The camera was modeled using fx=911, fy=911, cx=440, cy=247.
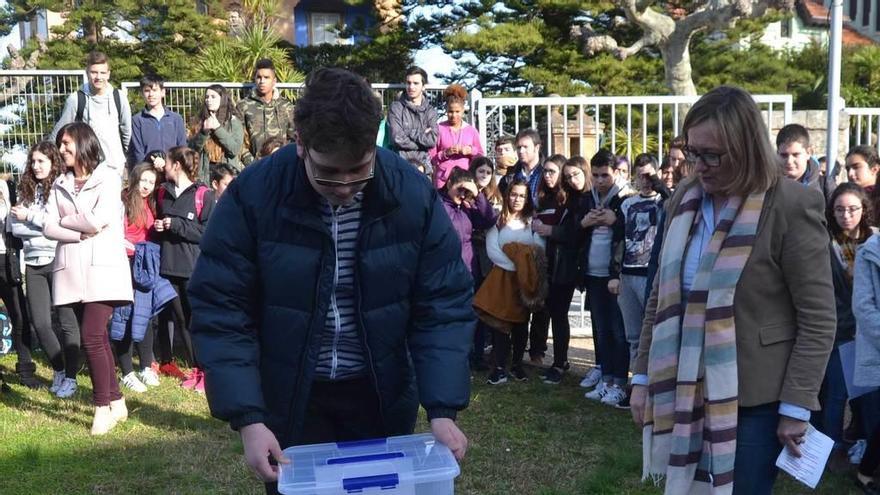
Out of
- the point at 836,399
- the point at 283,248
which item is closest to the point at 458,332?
the point at 283,248

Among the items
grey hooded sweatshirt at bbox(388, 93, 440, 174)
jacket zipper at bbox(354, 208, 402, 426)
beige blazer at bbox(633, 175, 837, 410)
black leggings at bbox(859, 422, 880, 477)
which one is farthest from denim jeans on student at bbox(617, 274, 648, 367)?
jacket zipper at bbox(354, 208, 402, 426)

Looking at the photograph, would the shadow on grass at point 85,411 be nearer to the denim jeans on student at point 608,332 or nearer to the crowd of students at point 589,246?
the crowd of students at point 589,246

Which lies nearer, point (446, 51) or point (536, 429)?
point (536, 429)

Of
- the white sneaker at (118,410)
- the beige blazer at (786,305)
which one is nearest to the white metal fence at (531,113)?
the white sneaker at (118,410)

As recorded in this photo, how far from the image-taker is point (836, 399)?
514cm

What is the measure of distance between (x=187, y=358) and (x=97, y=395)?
2160mm

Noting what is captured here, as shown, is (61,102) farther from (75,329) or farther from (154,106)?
(75,329)

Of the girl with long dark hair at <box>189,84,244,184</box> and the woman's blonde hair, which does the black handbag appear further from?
the woman's blonde hair

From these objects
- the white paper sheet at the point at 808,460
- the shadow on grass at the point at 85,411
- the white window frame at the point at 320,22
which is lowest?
the shadow on grass at the point at 85,411

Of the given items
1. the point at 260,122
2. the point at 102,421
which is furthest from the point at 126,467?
the point at 260,122

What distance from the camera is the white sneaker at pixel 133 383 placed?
7.00m

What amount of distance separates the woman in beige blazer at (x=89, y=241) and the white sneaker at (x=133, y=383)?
3.94 ft

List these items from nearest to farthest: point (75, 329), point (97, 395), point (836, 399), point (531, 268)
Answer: point (836, 399), point (97, 395), point (75, 329), point (531, 268)

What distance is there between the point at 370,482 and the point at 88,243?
4130 mm
